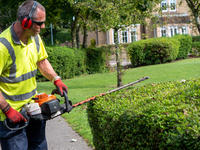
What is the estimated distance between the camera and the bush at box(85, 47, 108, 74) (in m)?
19.5

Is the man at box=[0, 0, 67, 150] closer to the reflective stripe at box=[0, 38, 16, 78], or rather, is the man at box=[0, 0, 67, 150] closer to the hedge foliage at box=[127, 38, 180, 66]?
the reflective stripe at box=[0, 38, 16, 78]

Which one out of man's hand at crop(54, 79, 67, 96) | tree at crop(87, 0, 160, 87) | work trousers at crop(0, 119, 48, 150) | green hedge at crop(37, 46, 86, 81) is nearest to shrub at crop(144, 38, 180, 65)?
green hedge at crop(37, 46, 86, 81)

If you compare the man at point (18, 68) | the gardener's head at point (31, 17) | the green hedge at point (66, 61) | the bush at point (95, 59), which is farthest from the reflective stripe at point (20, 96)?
the bush at point (95, 59)

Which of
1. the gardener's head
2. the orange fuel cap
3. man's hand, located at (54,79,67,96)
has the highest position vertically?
the gardener's head

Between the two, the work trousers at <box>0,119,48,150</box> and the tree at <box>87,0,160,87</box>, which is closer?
the work trousers at <box>0,119,48,150</box>

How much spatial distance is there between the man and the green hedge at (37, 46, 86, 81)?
1350 cm

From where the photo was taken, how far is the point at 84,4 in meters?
12.0

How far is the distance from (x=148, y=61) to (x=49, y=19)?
24.4 ft

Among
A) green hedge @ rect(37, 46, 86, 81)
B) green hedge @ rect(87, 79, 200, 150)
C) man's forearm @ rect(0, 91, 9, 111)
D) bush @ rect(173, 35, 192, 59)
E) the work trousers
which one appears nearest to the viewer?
green hedge @ rect(87, 79, 200, 150)

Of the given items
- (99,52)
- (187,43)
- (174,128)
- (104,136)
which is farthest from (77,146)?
(187,43)

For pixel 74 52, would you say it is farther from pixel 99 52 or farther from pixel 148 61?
pixel 148 61

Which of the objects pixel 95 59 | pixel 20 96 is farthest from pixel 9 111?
pixel 95 59

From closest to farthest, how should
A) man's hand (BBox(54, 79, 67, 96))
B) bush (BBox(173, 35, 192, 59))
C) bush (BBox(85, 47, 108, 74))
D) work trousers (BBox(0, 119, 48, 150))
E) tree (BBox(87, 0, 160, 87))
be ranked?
work trousers (BBox(0, 119, 48, 150))
man's hand (BBox(54, 79, 67, 96))
tree (BBox(87, 0, 160, 87))
bush (BBox(85, 47, 108, 74))
bush (BBox(173, 35, 192, 59))

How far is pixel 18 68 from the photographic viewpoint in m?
3.25
